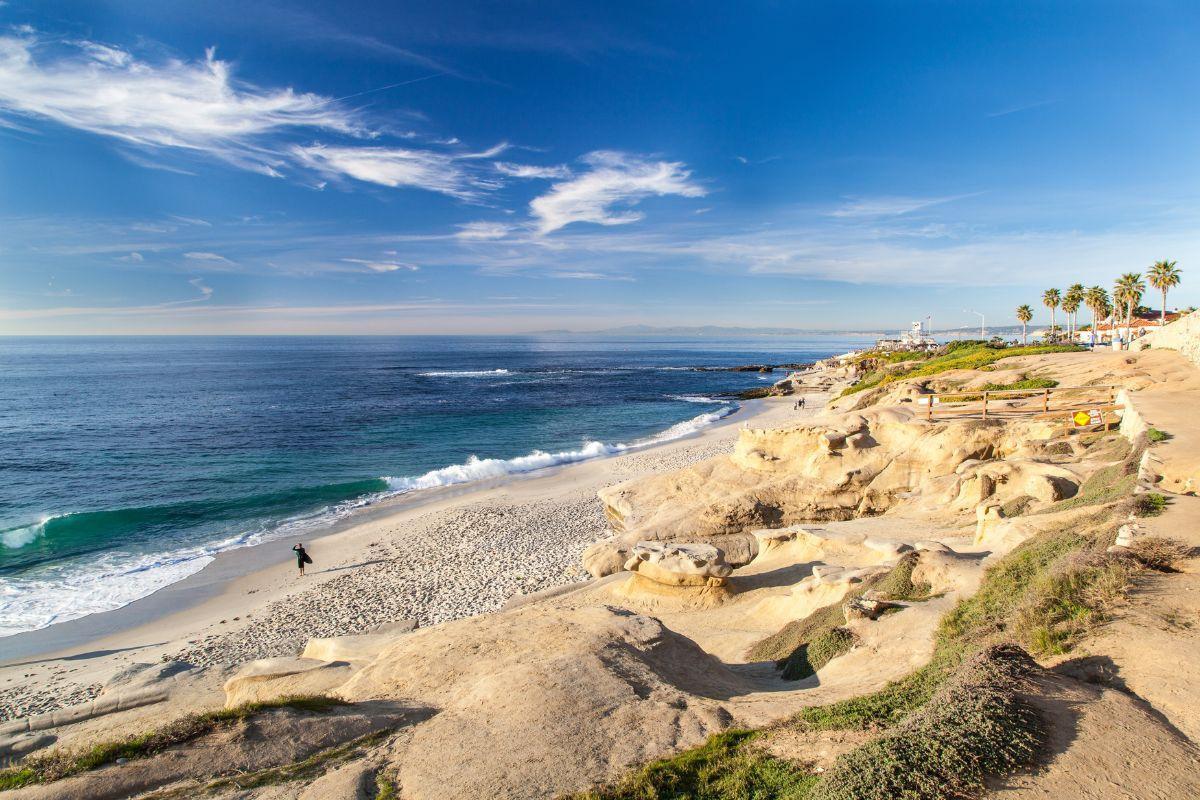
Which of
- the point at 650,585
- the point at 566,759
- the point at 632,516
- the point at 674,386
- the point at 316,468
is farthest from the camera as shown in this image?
the point at 674,386

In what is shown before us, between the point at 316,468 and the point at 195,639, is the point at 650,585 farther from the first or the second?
the point at 316,468

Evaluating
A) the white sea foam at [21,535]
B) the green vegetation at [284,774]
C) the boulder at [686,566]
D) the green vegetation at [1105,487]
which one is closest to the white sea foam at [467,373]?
the white sea foam at [21,535]

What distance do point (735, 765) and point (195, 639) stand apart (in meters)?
18.8

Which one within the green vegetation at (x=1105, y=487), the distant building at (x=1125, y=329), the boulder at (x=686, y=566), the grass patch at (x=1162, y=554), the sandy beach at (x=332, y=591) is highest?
the distant building at (x=1125, y=329)

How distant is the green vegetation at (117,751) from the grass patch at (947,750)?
24.9ft

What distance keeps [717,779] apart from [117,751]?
7277 millimetres

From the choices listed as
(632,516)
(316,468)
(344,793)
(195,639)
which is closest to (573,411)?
(316,468)

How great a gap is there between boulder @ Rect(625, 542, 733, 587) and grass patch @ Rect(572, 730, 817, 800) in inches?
366

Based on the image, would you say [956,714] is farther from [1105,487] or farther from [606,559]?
A: [606,559]

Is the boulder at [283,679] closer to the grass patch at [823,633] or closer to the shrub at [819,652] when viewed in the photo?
the shrub at [819,652]

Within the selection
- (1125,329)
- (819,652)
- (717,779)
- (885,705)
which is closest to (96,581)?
(717,779)

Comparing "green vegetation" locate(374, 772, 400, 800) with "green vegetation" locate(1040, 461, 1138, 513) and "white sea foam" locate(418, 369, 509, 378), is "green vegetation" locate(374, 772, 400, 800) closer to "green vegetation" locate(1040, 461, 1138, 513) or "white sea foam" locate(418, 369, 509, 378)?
"green vegetation" locate(1040, 461, 1138, 513)

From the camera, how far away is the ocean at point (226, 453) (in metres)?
24.6

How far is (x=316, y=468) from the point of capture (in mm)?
38844
